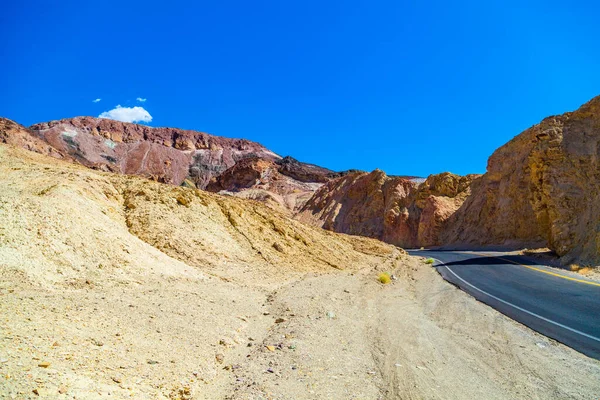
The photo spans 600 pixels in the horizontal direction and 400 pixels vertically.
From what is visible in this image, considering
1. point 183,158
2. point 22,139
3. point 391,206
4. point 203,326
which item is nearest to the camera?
point 203,326

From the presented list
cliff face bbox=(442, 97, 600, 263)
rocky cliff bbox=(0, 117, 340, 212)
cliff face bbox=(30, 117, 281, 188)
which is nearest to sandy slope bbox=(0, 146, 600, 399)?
cliff face bbox=(442, 97, 600, 263)

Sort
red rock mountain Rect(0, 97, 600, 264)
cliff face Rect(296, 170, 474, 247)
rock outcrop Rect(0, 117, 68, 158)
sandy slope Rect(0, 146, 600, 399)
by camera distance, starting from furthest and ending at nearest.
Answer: rock outcrop Rect(0, 117, 68, 158)
cliff face Rect(296, 170, 474, 247)
red rock mountain Rect(0, 97, 600, 264)
sandy slope Rect(0, 146, 600, 399)

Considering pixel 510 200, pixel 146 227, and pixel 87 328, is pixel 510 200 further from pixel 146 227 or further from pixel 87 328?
pixel 87 328

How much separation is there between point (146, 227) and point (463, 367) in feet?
35.7

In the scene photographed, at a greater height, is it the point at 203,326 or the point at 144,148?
the point at 144,148

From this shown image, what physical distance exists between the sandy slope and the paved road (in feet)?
1.55

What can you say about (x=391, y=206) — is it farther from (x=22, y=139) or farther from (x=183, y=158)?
(x=183, y=158)

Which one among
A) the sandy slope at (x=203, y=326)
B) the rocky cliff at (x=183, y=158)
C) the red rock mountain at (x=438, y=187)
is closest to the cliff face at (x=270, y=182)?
the rocky cliff at (x=183, y=158)

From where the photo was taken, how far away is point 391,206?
51875 millimetres

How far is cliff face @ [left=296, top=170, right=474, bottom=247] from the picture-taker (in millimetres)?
45875

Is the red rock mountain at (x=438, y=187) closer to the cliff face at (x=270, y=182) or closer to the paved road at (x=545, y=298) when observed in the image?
the cliff face at (x=270, y=182)

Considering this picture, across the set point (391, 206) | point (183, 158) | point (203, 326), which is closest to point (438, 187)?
point (391, 206)

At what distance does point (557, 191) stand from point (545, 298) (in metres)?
14.5

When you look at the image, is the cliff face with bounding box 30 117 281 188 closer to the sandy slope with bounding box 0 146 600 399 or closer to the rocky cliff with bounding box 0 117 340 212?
the rocky cliff with bounding box 0 117 340 212
